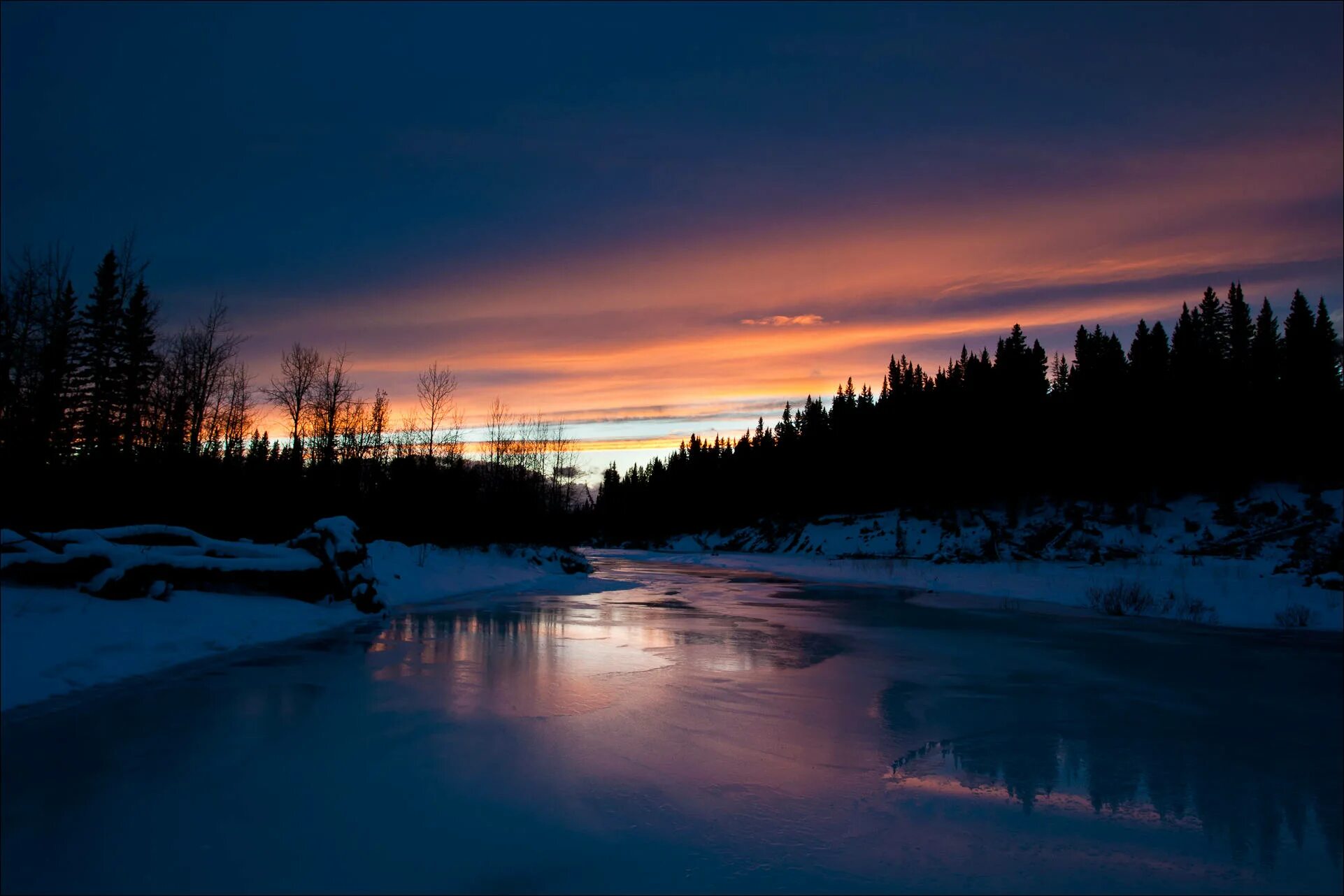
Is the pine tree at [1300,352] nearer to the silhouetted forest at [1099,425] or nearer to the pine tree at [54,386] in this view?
the silhouetted forest at [1099,425]

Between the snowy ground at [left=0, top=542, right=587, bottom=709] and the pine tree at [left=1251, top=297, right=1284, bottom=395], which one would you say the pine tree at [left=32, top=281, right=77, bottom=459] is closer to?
the snowy ground at [left=0, top=542, right=587, bottom=709]

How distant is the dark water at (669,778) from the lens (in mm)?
4152

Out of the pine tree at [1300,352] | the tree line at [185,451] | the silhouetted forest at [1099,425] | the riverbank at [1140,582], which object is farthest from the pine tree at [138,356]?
the pine tree at [1300,352]

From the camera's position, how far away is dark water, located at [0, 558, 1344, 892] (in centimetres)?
415

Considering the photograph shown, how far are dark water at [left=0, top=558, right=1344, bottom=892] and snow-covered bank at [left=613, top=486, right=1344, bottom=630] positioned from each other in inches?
465

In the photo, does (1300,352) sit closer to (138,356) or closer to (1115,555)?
(1115,555)

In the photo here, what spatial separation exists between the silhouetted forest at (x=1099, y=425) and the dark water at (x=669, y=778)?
43402 millimetres

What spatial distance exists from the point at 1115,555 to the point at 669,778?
38093 millimetres

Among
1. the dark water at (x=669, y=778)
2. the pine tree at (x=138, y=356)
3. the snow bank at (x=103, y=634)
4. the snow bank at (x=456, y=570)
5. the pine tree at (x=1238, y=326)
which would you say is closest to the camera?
the dark water at (x=669, y=778)

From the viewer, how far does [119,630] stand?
9516mm

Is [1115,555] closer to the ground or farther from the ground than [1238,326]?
closer to the ground

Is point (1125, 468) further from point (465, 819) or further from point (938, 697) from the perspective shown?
point (465, 819)

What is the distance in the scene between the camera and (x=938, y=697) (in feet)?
29.7

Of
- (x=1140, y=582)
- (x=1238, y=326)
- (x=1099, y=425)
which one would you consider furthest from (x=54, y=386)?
(x=1238, y=326)
